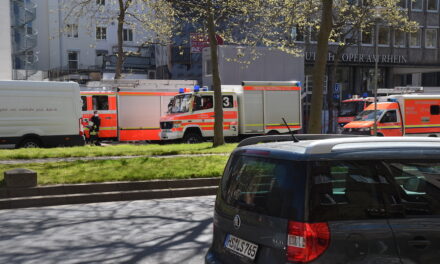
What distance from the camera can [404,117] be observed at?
2144 cm

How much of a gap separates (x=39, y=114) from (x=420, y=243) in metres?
16.2

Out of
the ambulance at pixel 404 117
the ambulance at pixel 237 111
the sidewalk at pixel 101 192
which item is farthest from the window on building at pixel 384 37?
the sidewalk at pixel 101 192

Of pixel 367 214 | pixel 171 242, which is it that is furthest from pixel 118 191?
pixel 367 214

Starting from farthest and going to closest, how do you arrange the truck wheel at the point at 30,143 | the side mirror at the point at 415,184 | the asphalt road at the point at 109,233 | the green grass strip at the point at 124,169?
the truck wheel at the point at 30,143 → the green grass strip at the point at 124,169 → the asphalt road at the point at 109,233 → the side mirror at the point at 415,184

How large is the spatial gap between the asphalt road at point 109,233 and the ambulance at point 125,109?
13724 millimetres

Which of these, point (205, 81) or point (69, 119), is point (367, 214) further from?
point (205, 81)

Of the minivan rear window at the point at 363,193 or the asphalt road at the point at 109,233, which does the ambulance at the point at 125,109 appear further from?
the minivan rear window at the point at 363,193

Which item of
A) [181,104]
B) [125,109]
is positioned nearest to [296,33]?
[181,104]

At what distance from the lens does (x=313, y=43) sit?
37.1 metres

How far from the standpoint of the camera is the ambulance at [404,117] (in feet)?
69.4

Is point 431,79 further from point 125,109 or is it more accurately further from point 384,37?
point 125,109

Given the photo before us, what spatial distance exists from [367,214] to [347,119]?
85.0 ft

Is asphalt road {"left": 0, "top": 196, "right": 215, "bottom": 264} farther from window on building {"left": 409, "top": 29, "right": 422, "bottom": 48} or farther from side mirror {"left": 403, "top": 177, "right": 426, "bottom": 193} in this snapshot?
window on building {"left": 409, "top": 29, "right": 422, "bottom": 48}

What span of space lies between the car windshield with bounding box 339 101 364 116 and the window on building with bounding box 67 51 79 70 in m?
29.8
